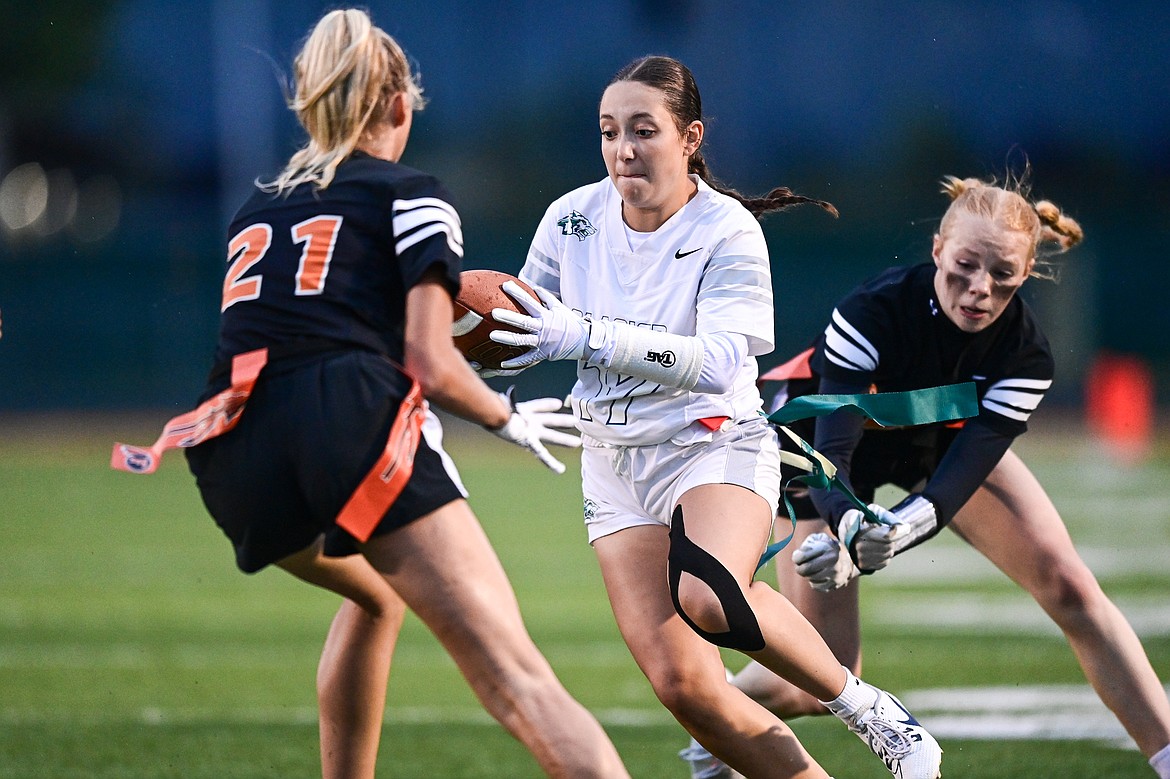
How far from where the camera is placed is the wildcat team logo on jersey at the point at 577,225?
12.2ft

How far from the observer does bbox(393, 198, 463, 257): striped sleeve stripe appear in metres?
2.80

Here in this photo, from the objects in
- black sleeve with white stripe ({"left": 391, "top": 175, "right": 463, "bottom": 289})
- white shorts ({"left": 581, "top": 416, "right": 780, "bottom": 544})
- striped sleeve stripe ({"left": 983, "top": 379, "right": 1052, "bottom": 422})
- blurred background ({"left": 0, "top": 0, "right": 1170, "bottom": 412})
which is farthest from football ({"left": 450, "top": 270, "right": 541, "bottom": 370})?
blurred background ({"left": 0, "top": 0, "right": 1170, "bottom": 412})

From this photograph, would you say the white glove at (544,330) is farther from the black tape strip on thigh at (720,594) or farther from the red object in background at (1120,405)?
the red object in background at (1120,405)

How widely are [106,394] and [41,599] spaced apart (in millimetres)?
12374

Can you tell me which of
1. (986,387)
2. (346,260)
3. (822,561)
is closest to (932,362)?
(986,387)

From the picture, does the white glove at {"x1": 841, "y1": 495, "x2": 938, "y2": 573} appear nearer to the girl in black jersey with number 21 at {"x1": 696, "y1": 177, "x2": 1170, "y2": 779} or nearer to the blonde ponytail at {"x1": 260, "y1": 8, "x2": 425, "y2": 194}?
the girl in black jersey with number 21 at {"x1": 696, "y1": 177, "x2": 1170, "y2": 779}

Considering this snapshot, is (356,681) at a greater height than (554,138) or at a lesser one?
greater

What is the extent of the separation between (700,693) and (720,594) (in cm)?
24

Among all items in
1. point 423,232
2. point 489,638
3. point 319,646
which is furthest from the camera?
point 319,646

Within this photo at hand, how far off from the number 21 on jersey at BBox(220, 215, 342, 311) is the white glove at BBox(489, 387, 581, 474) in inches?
18.9

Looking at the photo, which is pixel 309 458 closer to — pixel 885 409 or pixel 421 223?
pixel 421 223

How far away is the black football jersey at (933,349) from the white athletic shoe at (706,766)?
3.90 feet

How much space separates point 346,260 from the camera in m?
2.84

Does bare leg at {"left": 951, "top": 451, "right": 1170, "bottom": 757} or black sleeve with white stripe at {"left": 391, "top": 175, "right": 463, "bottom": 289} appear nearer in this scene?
black sleeve with white stripe at {"left": 391, "top": 175, "right": 463, "bottom": 289}
